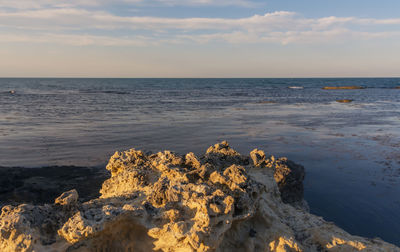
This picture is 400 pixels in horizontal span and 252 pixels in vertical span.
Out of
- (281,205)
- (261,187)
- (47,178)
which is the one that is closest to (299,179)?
(281,205)

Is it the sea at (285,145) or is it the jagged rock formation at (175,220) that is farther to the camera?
the sea at (285,145)

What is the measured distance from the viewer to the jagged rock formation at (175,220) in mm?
2922

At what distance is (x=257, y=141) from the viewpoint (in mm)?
12586

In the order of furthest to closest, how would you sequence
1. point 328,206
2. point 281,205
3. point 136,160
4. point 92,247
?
point 328,206, point 136,160, point 281,205, point 92,247

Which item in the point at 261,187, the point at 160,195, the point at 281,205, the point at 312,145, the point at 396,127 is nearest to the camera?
the point at 160,195

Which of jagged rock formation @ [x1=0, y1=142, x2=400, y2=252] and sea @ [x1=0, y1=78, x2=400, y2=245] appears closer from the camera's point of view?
jagged rock formation @ [x1=0, y1=142, x2=400, y2=252]

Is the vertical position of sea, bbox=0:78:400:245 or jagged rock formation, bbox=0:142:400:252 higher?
jagged rock formation, bbox=0:142:400:252

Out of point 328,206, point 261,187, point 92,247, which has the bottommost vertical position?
point 328,206

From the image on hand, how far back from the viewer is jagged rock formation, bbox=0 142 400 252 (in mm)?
2922

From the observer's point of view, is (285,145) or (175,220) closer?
(175,220)

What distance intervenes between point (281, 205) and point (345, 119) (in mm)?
17168

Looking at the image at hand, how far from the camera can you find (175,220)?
3254 millimetres

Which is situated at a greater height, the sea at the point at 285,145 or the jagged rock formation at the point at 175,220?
the jagged rock formation at the point at 175,220

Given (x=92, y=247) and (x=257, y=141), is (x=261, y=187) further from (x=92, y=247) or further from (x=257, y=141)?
(x=257, y=141)
